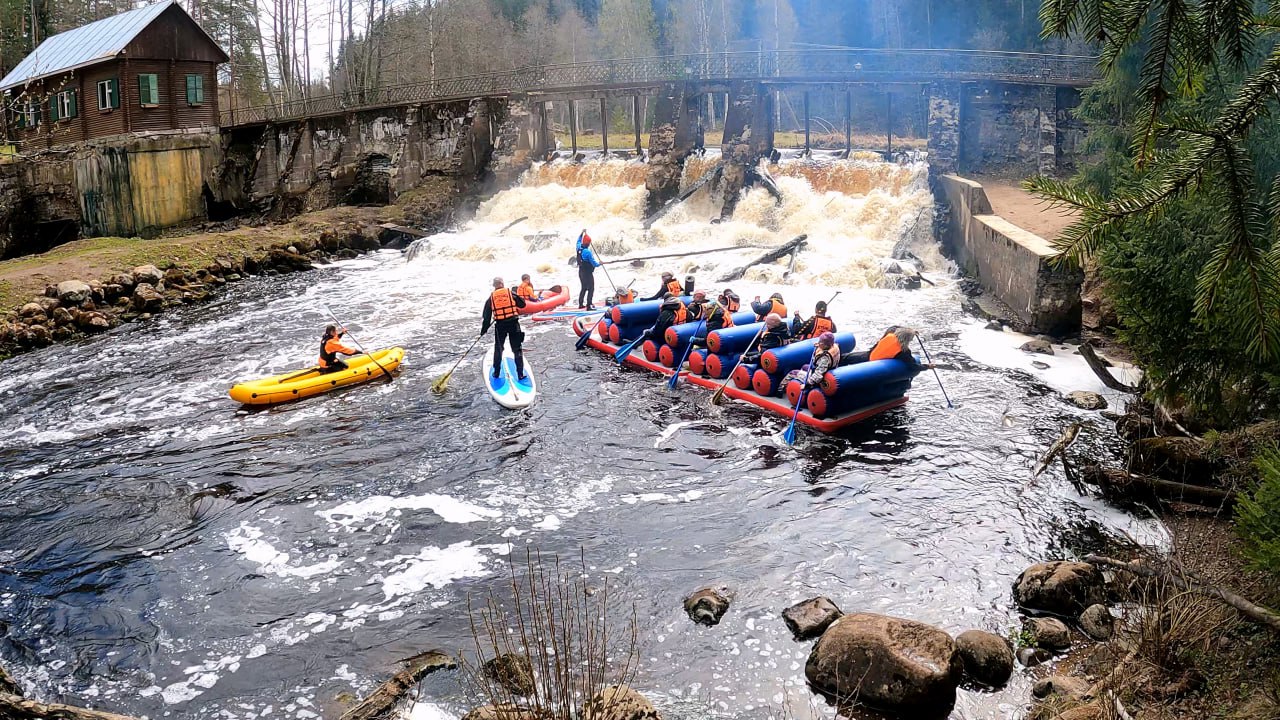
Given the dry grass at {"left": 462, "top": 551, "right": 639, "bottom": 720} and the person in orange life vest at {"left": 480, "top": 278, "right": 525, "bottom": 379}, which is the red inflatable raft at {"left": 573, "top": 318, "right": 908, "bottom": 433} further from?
the dry grass at {"left": 462, "top": 551, "right": 639, "bottom": 720}

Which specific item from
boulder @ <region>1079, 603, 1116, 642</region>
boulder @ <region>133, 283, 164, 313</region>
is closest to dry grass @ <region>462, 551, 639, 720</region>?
boulder @ <region>1079, 603, 1116, 642</region>

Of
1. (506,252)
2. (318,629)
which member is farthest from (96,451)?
(506,252)

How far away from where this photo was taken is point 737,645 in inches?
285

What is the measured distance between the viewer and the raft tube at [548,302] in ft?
60.7

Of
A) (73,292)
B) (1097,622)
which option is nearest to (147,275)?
(73,292)

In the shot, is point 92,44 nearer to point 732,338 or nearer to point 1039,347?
point 732,338

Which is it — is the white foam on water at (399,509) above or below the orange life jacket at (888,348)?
below

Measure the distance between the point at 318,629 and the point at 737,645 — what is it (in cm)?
349

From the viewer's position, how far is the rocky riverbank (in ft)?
57.6

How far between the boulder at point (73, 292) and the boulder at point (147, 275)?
1.40 meters

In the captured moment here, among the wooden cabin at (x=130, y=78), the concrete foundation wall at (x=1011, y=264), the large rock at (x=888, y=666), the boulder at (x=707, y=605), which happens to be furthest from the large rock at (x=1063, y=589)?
the wooden cabin at (x=130, y=78)

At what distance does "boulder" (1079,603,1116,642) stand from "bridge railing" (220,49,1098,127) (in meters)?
18.0

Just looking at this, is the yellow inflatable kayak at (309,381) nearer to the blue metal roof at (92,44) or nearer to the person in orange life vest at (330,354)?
the person in orange life vest at (330,354)

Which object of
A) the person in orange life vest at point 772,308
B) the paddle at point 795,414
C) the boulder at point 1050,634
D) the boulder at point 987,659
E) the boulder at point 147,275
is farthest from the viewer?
the boulder at point 147,275
